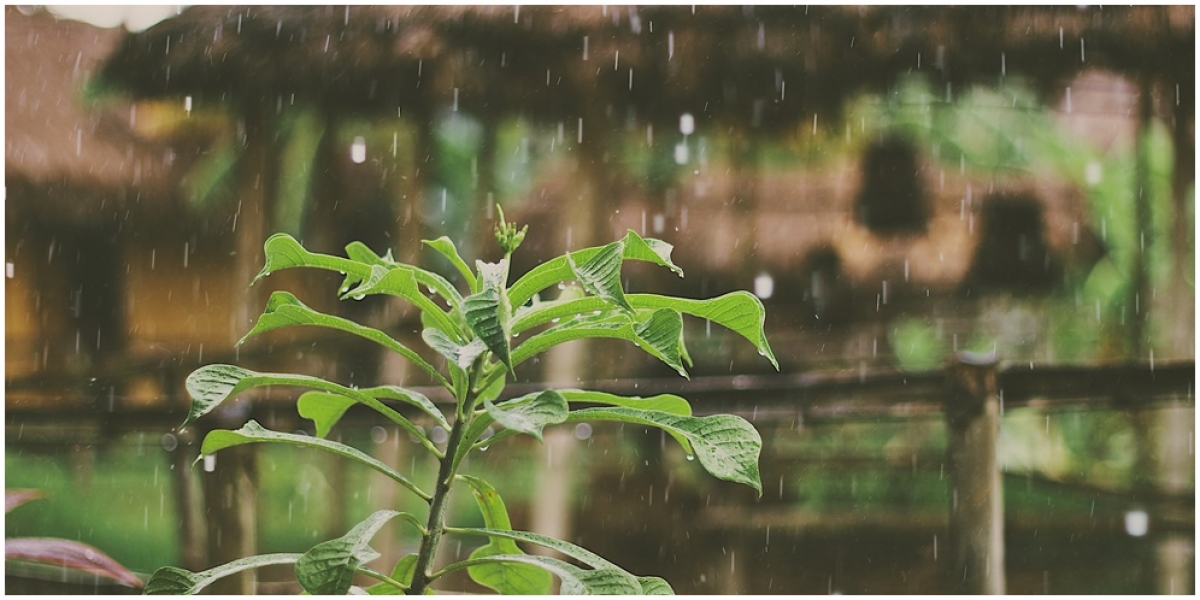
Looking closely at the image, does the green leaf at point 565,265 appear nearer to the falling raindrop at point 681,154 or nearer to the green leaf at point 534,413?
the green leaf at point 534,413

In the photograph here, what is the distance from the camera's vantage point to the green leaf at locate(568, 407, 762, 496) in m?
0.34

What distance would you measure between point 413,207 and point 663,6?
78 cm

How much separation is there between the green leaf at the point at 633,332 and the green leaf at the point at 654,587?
0.35 ft

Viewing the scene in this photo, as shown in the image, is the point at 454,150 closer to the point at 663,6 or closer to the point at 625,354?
the point at 625,354

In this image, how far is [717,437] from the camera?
36 centimetres

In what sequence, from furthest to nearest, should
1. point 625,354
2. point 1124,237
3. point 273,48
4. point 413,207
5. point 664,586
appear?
point 1124,237
point 625,354
point 413,207
point 273,48
point 664,586

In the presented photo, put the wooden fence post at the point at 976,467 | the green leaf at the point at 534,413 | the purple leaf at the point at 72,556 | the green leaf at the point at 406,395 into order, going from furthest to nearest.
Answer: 1. the wooden fence post at the point at 976,467
2. the purple leaf at the point at 72,556
3. the green leaf at the point at 406,395
4. the green leaf at the point at 534,413

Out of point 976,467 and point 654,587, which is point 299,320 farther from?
point 976,467

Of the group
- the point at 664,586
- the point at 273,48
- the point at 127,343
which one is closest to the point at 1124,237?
the point at 273,48

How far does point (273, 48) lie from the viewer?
1.58 meters

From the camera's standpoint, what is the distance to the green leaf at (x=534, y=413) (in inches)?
11.8

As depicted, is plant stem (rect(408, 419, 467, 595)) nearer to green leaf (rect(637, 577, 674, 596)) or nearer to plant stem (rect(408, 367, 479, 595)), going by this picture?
plant stem (rect(408, 367, 479, 595))

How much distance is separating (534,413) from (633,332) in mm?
64

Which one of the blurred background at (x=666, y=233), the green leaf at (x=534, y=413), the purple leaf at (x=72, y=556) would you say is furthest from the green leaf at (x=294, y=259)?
the blurred background at (x=666, y=233)
